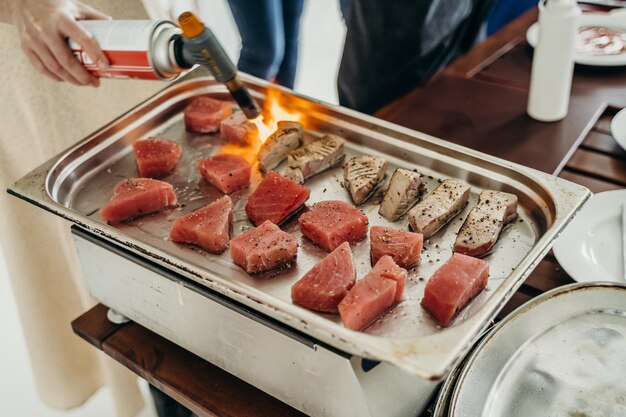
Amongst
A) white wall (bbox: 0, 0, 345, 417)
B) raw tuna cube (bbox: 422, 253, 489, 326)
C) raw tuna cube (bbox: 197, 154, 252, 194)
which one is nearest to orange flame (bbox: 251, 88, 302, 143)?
raw tuna cube (bbox: 197, 154, 252, 194)

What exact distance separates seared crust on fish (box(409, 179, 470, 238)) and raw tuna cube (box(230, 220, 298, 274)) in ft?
0.84

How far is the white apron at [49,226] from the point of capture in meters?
1.85

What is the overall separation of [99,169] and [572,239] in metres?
1.13

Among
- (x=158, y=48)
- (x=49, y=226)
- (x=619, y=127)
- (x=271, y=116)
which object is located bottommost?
(x=49, y=226)

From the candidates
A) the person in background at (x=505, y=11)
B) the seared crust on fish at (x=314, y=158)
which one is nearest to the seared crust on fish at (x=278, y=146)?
the seared crust on fish at (x=314, y=158)

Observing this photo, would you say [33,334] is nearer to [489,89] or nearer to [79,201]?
[79,201]

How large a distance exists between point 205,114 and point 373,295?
0.81 metres

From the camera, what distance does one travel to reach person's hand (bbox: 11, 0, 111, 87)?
1369mm

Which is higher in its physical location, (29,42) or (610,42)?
(29,42)

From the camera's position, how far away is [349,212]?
1294mm

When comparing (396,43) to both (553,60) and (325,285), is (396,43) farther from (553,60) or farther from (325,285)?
(325,285)

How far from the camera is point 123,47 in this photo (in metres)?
1.33

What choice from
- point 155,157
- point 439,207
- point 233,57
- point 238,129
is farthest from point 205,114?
point 233,57

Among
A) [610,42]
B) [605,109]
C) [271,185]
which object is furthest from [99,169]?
[610,42]
